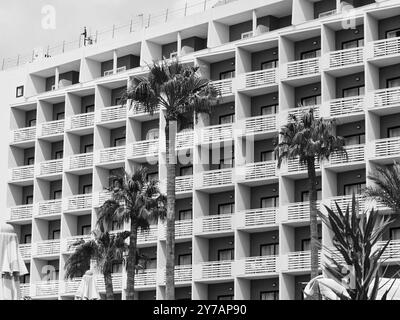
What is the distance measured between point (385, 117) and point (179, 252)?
19736mm

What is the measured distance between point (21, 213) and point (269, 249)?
26281 mm

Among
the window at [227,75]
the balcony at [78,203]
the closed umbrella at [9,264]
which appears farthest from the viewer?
the balcony at [78,203]

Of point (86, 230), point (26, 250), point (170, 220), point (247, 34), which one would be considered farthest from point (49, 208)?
point (170, 220)

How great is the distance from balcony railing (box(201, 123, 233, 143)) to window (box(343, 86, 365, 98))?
Answer: 31.5 feet

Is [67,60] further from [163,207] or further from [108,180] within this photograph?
[163,207]

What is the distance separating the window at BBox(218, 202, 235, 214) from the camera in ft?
258

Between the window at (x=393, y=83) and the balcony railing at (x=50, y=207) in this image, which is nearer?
the window at (x=393, y=83)

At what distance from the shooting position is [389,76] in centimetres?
7138

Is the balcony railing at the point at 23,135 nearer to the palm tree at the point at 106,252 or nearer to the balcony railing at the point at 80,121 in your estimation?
the balcony railing at the point at 80,121

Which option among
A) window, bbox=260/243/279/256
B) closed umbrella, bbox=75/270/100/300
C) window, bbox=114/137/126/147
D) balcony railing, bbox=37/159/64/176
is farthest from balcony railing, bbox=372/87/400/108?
balcony railing, bbox=37/159/64/176

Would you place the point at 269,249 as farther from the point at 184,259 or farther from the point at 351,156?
the point at 351,156

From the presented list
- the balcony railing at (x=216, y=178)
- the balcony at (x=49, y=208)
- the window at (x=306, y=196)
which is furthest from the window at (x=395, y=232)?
the balcony at (x=49, y=208)

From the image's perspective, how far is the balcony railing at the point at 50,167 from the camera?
90312 mm
